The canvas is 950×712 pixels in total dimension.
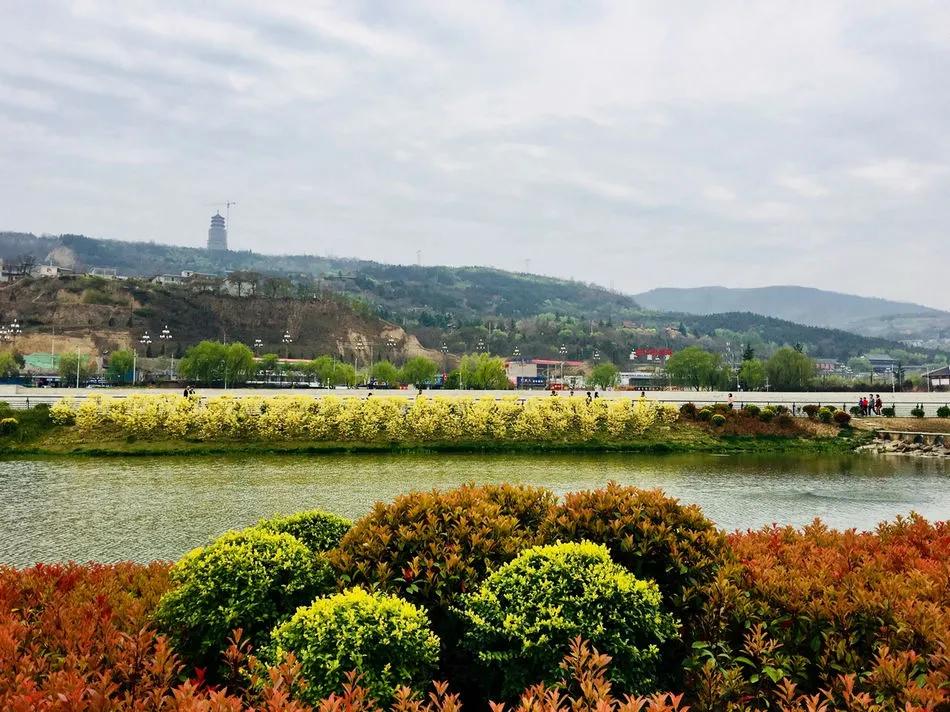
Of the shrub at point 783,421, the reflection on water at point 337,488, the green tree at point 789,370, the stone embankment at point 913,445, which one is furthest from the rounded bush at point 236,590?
the green tree at point 789,370

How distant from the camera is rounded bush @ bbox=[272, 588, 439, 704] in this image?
399 centimetres

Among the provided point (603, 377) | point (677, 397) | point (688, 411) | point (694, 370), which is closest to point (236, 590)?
point (688, 411)

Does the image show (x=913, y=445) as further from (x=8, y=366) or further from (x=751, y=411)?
(x=8, y=366)

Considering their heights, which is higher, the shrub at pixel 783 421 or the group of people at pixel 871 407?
the group of people at pixel 871 407

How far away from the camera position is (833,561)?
546 cm

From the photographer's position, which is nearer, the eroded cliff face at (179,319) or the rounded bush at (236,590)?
the rounded bush at (236,590)

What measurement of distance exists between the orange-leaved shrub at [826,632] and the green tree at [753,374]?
3227 inches

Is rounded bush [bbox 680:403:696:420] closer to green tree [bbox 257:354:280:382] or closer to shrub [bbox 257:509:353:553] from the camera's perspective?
shrub [bbox 257:509:353:553]

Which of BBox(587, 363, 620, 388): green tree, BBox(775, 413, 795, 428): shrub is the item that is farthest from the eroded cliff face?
BBox(775, 413, 795, 428): shrub

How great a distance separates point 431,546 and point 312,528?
1664mm

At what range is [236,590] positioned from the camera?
507 centimetres

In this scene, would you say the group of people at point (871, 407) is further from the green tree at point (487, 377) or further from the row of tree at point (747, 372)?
the row of tree at point (747, 372)

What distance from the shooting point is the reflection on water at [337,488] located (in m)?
13.7

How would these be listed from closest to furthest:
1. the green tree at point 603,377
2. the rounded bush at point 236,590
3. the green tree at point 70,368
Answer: the rounded bush at point 236,590 → the green tree at point 70,368 → the green tree at point 603,377
